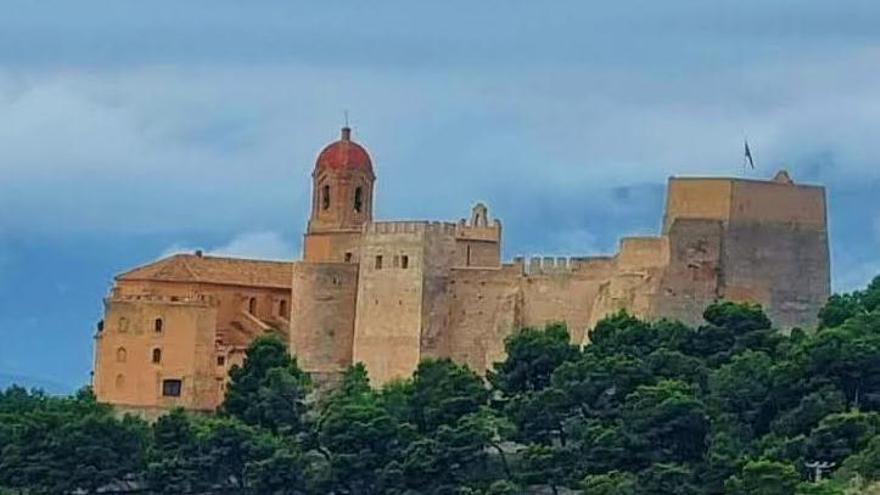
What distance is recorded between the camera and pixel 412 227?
85188mm

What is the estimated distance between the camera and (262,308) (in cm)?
9019

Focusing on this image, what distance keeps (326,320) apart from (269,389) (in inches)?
140

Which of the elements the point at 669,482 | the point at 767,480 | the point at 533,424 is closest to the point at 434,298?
the point at 533,424

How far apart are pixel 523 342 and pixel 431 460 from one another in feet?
14.4

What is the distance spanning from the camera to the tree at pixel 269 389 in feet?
273

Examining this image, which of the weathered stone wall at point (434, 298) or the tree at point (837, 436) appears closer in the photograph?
the tree at point (837, 436)

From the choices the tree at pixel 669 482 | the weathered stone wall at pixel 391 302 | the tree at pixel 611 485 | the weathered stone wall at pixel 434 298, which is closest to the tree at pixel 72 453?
the weathered stone wall at pixel 391 302

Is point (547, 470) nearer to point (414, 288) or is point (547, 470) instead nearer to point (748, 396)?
point (748, 396)

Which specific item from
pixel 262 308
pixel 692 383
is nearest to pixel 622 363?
pixel 692 383

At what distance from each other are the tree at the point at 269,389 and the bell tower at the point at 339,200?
356 centimetres

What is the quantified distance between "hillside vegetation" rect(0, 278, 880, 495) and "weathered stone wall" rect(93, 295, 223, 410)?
166cm

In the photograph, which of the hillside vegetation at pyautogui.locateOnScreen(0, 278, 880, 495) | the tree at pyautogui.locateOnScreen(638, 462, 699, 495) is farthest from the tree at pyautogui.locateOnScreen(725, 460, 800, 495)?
the tree at pyautogui.locateOnScreen(638, 462, 699, 495)

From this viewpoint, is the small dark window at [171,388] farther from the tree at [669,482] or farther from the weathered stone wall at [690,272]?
the tree at [669,482]

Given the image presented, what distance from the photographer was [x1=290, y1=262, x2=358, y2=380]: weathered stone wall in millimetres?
86312
